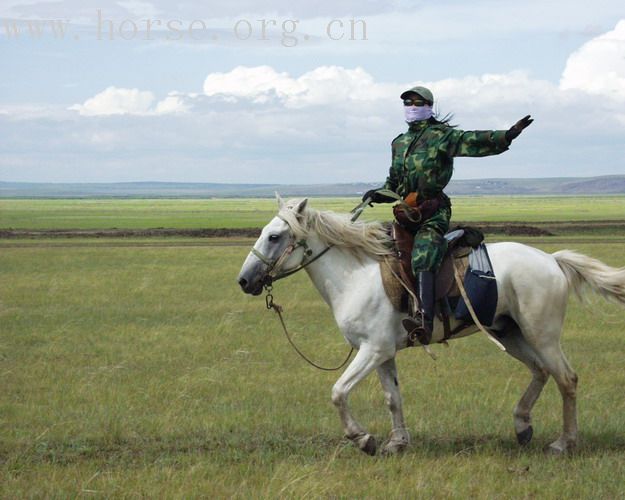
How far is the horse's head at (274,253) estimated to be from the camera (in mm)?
8594

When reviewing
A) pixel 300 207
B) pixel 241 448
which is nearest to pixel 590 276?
pixel 300 207

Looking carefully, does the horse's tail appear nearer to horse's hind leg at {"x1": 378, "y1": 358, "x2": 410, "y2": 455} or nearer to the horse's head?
horse's hind leg at {"x1": 378, "y1": 358, "x2": 410, "y2": 455}

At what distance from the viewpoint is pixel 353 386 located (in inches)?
330

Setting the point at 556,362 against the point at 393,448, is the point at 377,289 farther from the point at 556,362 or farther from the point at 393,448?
the point at 556,362

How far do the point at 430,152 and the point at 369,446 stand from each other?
8.96ft

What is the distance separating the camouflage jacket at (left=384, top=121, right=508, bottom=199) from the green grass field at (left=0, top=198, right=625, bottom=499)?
2.21m

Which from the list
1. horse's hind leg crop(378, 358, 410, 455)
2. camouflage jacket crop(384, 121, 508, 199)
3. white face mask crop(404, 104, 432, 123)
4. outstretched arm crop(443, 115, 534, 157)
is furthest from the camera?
white face mask crop(404, 104, 432, 123)

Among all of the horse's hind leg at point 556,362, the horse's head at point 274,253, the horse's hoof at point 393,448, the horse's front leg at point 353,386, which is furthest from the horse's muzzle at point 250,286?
the horse's hind leg at point 556,362

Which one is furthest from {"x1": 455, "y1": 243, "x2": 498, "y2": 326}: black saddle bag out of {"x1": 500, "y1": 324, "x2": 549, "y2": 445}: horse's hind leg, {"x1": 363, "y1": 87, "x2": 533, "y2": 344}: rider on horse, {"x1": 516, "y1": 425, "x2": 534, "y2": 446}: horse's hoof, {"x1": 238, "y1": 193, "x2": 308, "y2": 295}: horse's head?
{"x1": 238, "y1": 193, "x2": 308, "y2": 295}: horse's head

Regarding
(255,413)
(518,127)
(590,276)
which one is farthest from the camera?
(255,413)

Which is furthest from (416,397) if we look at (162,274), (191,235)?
(191,235)

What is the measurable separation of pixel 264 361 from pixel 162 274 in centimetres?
1700

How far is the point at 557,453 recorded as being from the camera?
28.4 ft

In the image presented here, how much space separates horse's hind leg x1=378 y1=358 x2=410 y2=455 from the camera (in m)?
8.75
